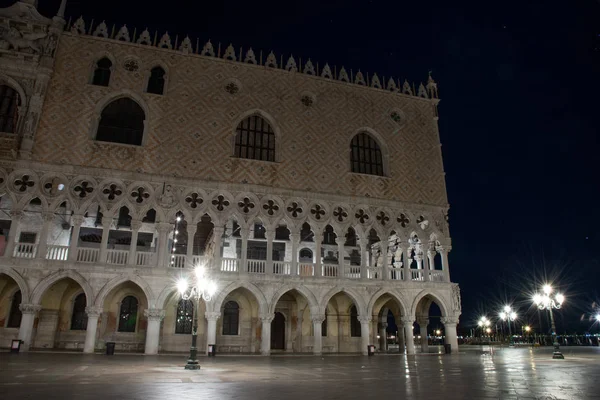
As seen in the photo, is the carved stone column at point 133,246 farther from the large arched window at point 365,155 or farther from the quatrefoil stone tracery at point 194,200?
the large arched window at point 365,155

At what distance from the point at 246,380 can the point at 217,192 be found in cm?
1211

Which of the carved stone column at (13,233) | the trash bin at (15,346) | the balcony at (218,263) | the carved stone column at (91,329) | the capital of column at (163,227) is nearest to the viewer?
the trash bin at (15,346)

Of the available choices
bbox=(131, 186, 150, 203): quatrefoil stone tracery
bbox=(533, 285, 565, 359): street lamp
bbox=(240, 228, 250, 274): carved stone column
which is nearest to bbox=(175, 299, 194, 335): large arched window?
bbox=(240, 228, 250, 274): carved stone column

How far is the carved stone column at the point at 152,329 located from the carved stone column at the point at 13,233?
18.9 ft

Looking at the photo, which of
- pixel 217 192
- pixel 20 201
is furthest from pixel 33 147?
pixel 217 192

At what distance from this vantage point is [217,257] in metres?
18.8

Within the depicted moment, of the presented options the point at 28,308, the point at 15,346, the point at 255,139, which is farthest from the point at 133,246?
the point at 255,139

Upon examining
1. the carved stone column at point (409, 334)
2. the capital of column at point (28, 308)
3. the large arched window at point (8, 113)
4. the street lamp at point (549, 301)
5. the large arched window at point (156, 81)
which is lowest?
the carved stone column at point (409, 334)

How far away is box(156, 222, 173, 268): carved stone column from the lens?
59.4ft

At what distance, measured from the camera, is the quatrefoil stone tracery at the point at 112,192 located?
1828 centimetres

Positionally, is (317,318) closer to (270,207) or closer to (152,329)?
(270,207)

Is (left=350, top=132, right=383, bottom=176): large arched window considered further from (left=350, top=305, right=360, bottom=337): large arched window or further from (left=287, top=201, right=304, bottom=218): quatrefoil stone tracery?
(left=350, top=305, right=360, bottom=337): large arched window

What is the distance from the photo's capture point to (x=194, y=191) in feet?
63.2

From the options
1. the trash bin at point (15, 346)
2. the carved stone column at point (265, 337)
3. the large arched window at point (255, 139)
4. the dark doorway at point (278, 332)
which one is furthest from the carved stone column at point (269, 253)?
the trash bin at point (15, 346)
